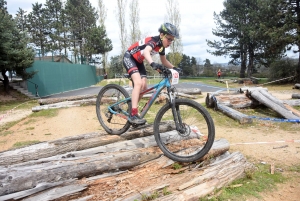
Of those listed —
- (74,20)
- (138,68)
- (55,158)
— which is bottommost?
(55,158)

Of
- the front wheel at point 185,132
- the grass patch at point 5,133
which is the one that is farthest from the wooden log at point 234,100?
the grass patch at point 5,133

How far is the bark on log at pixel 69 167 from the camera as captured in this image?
2.99 m

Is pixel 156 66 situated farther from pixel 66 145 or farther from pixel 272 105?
pixel 272 105

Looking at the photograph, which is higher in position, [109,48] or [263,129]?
[109,48]

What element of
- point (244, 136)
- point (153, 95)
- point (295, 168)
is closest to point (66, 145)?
point (153, 95)

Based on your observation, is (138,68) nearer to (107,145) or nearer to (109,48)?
(107,145)

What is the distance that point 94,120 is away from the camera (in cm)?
1013

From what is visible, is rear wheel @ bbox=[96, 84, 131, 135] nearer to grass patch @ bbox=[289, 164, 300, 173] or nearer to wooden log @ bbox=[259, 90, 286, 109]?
grass patch @ bbox=[289, 164, 300, 173]

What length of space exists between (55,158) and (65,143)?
33.0 inches

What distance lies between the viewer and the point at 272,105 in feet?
30.5

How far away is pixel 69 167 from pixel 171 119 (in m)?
1.91

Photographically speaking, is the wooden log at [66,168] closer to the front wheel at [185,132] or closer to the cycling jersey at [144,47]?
the front wheel at [185,132]

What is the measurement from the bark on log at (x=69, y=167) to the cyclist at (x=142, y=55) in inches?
23.9

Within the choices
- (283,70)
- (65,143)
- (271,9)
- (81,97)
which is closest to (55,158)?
(65,143)
